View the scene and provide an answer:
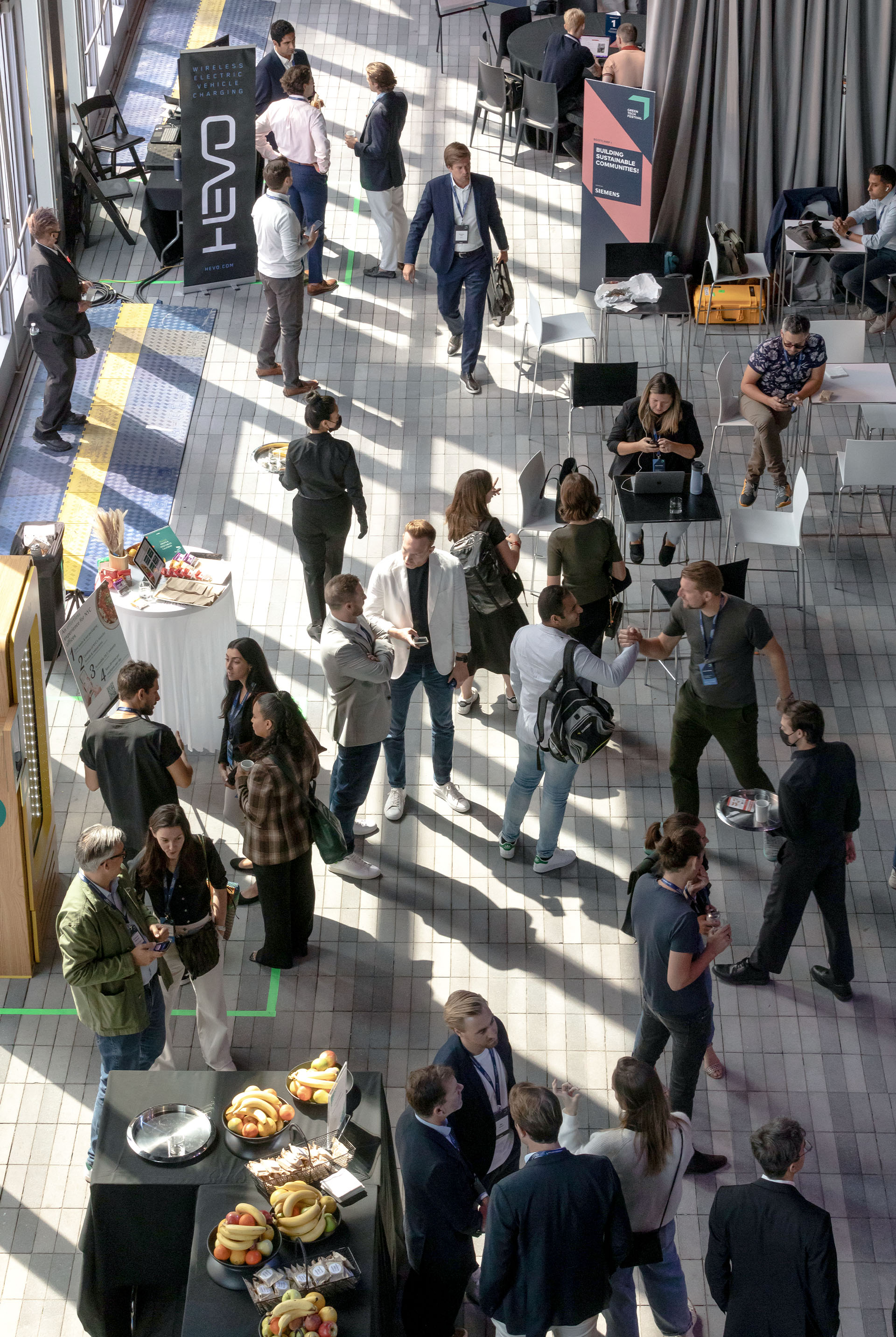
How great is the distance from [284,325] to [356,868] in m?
5.00

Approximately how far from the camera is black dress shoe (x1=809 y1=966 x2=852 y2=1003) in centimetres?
701

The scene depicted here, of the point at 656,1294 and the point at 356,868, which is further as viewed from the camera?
the point at 356,868

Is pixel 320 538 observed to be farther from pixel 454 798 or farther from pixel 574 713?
pixel 574 713

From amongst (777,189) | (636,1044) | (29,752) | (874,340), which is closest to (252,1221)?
(636,1044)

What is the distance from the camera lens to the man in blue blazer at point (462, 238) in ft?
34.9

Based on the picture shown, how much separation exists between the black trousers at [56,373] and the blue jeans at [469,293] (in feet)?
9.22

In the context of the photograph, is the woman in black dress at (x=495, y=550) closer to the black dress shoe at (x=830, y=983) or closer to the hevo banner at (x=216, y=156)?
the black dress shoe at (x=830, y=983)

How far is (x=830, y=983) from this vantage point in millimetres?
7051

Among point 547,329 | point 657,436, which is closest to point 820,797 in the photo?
point 657,436

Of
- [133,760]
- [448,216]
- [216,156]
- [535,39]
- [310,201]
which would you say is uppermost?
[535,39]

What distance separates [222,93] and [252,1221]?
937cm

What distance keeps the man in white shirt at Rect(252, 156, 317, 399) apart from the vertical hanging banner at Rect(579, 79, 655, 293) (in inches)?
92.8

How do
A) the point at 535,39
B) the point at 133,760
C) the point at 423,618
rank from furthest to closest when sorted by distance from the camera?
the point at 535,39, the point at 423,618, the point at 133,760

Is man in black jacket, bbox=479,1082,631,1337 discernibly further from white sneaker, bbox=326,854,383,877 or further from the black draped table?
white sneaker, bbox=326,854,383,877
